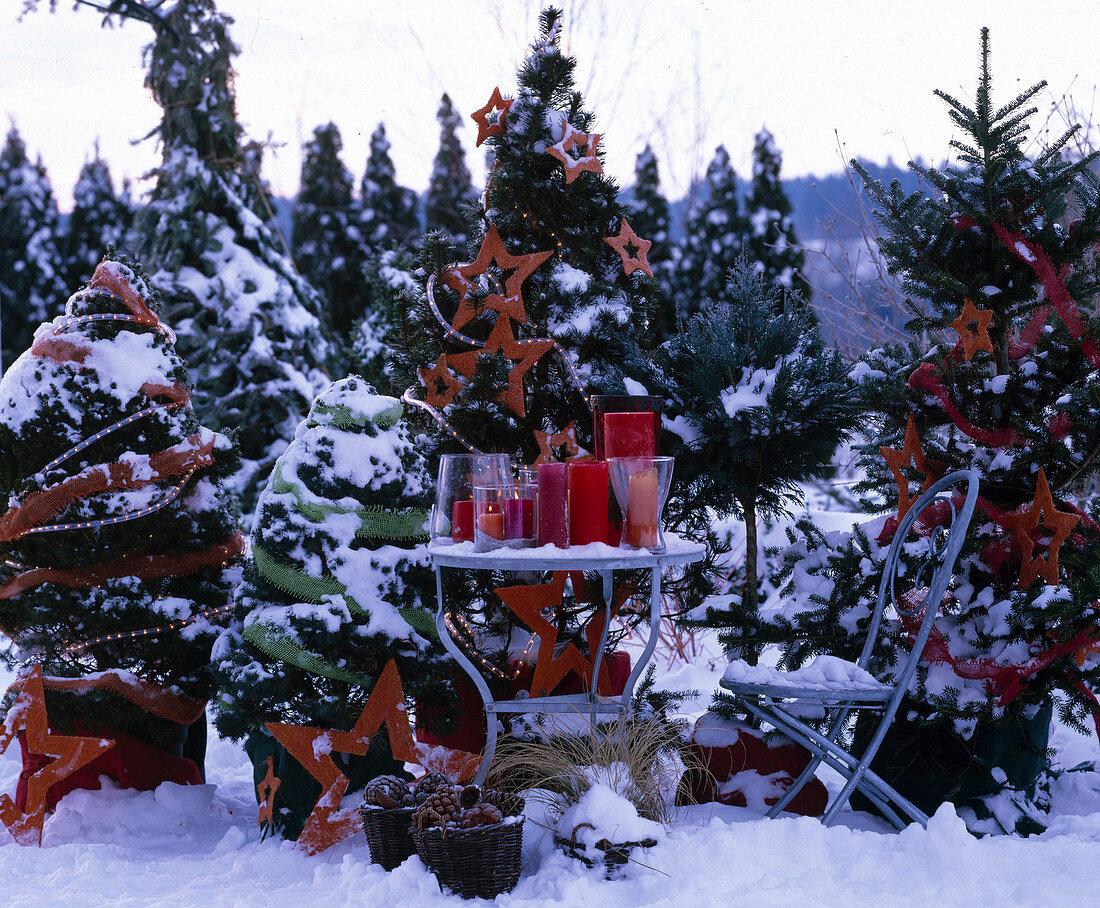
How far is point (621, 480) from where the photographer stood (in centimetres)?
284

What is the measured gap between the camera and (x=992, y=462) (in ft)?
11.0

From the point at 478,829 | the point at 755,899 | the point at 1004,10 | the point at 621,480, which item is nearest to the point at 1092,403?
the point at 621,480

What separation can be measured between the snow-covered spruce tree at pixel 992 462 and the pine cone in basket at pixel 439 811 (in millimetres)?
1336

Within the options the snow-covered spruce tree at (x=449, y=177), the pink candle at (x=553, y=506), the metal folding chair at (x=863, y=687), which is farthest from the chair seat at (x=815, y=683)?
the snow-covered spruce tree at (x=449, y=177)

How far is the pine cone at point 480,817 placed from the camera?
267cm

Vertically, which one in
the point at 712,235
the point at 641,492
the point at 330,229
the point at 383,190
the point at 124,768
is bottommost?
the point at 124,768

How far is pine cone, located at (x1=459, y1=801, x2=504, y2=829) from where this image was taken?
105 inches

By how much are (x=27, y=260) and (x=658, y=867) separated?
20113 mm

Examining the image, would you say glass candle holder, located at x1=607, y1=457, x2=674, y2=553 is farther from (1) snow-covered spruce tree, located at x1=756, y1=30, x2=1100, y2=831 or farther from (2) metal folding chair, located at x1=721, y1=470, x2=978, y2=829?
(1) snow-covered spruce tree, located at x1=756, y1=30, x2=1100, y2=831

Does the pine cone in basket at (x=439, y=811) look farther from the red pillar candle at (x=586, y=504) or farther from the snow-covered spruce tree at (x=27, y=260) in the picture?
the snow-covered spruce tree at (x=27, y=260)

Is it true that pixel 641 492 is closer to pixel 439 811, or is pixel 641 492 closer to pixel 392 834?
pixel 439 811

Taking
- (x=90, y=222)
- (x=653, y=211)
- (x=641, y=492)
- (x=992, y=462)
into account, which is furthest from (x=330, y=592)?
(x=90, y=222)

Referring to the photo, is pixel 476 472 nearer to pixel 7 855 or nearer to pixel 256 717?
pixel 256 717

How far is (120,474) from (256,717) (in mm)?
1016
